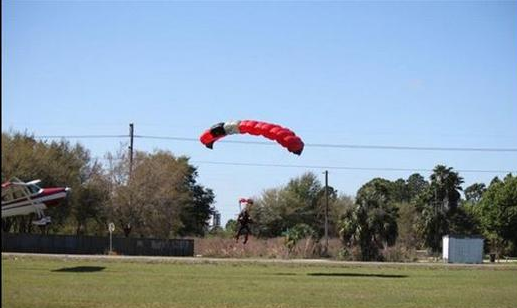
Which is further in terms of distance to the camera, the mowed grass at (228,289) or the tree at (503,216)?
the tree at (503,216)

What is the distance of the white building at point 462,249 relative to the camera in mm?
60625

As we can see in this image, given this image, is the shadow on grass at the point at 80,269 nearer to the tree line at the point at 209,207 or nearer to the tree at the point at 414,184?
the tree line at the point at 209,207

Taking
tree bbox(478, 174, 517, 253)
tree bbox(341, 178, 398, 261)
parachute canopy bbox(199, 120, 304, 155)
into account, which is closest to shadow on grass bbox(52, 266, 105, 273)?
parachute canopy bbox(199, 120, 304, 155)

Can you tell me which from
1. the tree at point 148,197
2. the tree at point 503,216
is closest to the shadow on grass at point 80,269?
the tree at point 148,197

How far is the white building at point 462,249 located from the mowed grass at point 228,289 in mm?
25708

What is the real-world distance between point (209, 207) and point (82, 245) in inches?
1868

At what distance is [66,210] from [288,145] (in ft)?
117

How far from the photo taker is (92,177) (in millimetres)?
68375

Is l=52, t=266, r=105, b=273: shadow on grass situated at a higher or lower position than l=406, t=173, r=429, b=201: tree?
lower

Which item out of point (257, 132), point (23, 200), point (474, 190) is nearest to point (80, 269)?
point (23, 200)

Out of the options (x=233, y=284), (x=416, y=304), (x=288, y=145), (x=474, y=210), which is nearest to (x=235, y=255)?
(x=288, y=145)

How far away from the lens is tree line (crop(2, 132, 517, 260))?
59.3 metres

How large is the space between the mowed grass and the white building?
25.7 m

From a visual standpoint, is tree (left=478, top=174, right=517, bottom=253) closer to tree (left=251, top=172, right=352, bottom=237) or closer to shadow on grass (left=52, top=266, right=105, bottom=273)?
tree (left=251, top=172, right=352, bottom=237)
